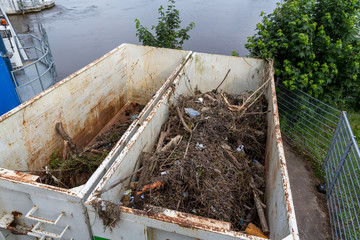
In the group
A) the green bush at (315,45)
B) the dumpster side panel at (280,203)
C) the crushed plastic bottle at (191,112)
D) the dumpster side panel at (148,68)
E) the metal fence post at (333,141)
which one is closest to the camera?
the dumpster side panel at (280,203)

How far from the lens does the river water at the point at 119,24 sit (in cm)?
1121

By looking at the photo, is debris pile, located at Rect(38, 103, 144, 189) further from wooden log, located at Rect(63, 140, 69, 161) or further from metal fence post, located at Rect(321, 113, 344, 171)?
metal fence post, located at Rect(321, 113, 344, 171)

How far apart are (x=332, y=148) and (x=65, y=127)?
4578 millimetres

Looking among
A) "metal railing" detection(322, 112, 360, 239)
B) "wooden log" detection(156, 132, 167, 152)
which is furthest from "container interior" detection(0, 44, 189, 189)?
"metal railing" detection(322, 112, 360, 239)

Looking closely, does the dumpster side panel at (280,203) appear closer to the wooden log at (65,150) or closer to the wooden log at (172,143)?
the wooden log at (172,143)

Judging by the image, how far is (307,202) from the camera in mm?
4082

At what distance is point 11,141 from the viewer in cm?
306

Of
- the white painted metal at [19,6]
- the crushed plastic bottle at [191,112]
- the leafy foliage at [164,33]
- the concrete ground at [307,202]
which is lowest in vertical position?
the concrete ground at [307,202]

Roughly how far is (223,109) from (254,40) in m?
2.36

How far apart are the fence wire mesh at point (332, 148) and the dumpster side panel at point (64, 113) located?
3.71 metres

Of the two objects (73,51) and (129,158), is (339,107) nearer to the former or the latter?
(129,158)

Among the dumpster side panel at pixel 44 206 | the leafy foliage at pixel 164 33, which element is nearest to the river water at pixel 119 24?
the leafy foliage at pixel 164 33

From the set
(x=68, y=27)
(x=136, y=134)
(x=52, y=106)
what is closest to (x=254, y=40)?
(x=136, y=134)

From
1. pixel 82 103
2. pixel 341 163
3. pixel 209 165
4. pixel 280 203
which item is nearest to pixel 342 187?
pixel 341 163
